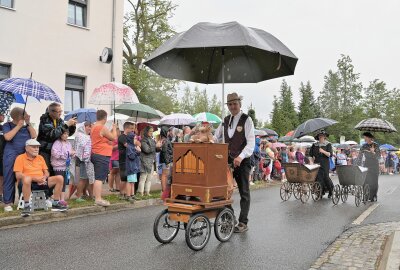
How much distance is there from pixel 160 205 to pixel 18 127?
403cm

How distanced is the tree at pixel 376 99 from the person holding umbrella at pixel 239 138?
69.2m

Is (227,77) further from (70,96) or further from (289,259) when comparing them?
(70,96)

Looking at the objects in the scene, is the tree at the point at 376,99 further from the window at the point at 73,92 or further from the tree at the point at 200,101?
the window at the point at 73,92

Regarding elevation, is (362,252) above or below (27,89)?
below

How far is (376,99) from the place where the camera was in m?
72.6

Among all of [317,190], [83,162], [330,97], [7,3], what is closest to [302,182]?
[317,190]

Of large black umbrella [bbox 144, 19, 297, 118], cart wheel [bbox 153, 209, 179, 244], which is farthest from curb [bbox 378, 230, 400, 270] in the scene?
large black umbrella [bbox 144, 19, 297, 118]

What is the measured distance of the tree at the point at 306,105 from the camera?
85.4 metres

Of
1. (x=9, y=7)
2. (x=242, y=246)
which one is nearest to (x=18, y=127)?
(x=242, y=246)

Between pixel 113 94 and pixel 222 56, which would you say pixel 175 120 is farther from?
pixel 222 56

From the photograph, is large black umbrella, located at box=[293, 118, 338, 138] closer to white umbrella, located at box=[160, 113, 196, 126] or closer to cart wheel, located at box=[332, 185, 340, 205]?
cart wheel, located at box=[332, 185, 340, 205]

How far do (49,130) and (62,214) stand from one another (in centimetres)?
170

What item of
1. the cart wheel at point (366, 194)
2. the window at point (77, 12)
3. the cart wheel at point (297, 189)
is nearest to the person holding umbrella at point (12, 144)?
the cart wheel at point (297, 189)

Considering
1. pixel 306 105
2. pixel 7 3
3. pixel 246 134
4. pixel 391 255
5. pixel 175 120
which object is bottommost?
pixel 391 255
